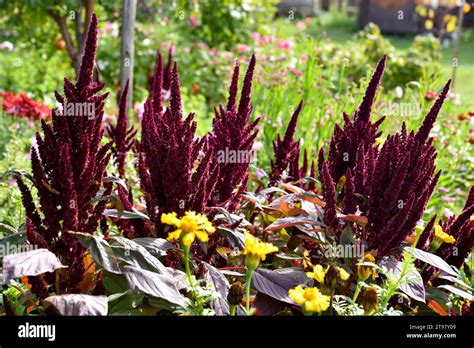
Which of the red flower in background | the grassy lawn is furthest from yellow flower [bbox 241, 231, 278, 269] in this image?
the grassy lawn

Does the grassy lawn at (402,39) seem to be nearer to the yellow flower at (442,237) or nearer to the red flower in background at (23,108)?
the red flower in background at (23,108)

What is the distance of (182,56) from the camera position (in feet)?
23.5

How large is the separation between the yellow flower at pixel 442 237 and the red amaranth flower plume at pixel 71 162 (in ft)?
3.52

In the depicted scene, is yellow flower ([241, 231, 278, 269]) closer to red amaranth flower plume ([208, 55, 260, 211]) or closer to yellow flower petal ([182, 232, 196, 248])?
yellow flower petal ([182, 232, 196, 248])

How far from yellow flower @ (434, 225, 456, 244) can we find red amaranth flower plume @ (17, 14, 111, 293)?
1.07 m

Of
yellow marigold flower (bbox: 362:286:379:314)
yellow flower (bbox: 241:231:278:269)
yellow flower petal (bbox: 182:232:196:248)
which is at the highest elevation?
yellow flower petal (bbox: 182:232:196:248)

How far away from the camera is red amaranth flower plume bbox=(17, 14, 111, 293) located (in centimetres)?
179

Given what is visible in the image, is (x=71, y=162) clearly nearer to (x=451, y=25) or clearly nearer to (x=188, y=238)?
(x=188, y=238)

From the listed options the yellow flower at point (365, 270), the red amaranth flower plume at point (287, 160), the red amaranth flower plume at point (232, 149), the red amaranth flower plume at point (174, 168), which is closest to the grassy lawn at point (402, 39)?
the red amaranth flower plume at point (287, 160)

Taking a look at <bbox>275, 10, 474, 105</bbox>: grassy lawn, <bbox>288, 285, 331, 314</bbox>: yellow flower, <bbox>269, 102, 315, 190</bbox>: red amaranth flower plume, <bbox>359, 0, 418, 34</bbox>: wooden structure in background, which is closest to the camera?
<bbox>288, 285, 331, 314</bbox>: yellow flower

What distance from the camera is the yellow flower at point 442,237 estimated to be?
2.18 metres
